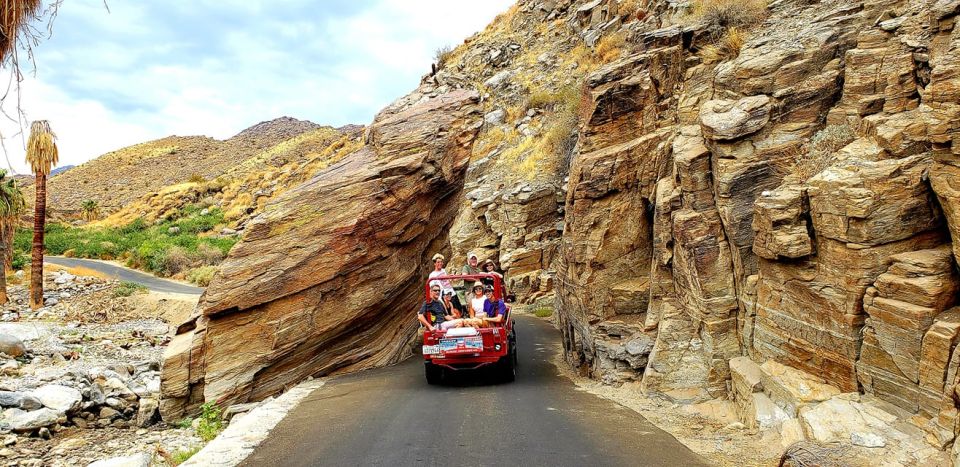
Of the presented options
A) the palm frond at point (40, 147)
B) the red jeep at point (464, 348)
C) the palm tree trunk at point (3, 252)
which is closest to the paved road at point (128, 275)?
the palm tree trunk at point (3, 252)

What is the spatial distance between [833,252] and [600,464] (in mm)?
4016

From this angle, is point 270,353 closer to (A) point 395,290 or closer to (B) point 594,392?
(A) point 395,290

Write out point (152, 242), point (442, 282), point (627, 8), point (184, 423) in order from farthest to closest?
point (152, 242) → point (627, 8) → point (442, 282) → point (184, 423)

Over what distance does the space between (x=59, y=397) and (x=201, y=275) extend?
25483mm

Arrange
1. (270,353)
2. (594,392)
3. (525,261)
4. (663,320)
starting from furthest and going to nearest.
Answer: (525,261), (270,353), (594,392), (663,320)

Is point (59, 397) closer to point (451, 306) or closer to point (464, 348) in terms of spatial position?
point (451, 306)

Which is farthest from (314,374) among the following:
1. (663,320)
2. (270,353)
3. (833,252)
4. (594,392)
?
(833,252)

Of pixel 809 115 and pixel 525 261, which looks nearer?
pixel 809 115

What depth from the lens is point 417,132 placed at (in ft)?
54.0

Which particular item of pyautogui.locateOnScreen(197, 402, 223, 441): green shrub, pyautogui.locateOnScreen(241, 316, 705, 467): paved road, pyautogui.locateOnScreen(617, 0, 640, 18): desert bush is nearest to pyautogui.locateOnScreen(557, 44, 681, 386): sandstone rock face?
pyautogui.locateOnScreen(241, 316, 705, 467): paved road

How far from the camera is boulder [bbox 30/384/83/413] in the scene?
12.8m

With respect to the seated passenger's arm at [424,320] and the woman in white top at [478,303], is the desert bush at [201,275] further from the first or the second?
the woman in white top at [478,303]

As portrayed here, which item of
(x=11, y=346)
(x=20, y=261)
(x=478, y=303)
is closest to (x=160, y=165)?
(x=20, y=261)

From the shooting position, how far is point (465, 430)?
27.4ft
